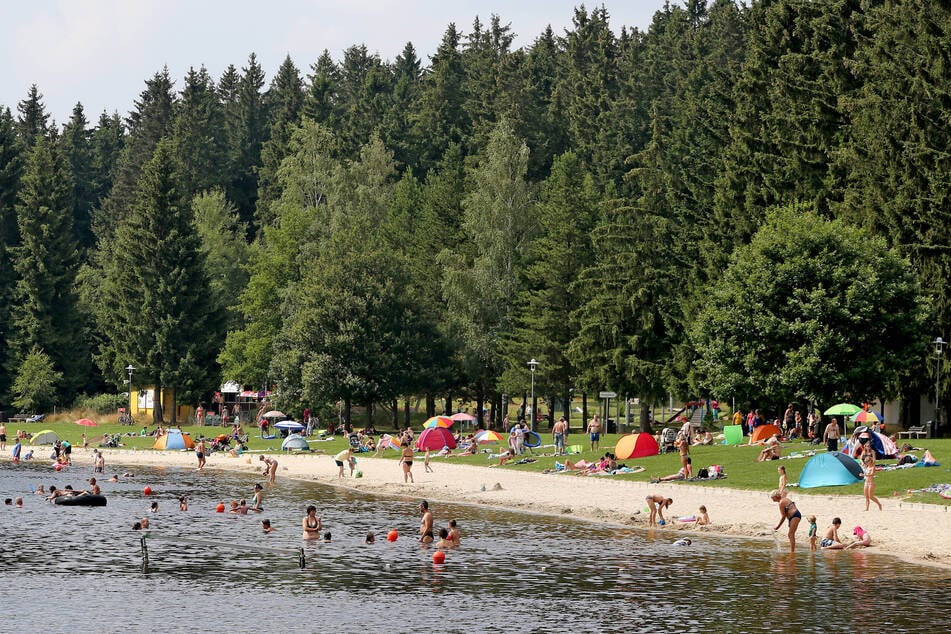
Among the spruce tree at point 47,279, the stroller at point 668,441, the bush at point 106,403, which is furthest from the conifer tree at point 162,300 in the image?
the stroller at point 668,441

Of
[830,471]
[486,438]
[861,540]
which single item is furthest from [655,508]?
[486,438]

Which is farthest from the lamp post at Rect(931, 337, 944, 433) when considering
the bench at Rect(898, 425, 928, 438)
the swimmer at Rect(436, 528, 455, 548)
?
the swimmer at Rect(436, 528, 455, 548)

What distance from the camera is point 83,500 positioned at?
49469mm

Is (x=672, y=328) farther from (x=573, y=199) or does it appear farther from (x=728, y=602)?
(x=728, y=602)

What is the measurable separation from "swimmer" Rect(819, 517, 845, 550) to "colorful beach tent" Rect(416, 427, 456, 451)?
1355 inches

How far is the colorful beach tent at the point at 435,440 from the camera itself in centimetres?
6675

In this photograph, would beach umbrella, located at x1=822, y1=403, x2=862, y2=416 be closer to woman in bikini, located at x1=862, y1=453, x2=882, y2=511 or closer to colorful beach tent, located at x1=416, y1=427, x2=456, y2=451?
woman in bikini, located at x1=862, y1=453, x2=882, y2=511

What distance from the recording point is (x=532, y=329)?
81000mm

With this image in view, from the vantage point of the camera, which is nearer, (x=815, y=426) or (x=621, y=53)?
(x=815, y=426)

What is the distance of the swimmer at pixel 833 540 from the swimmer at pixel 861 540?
263 millimetres

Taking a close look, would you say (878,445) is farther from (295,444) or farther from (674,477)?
(295,444)

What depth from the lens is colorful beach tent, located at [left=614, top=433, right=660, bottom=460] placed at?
53469 mm

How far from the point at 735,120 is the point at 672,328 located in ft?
43.0

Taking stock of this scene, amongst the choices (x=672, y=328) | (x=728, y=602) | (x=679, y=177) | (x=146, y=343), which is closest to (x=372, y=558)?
(x=728, y=602)
